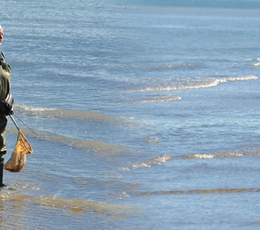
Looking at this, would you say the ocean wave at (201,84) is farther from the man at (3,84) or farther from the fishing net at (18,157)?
the man at (3,84)

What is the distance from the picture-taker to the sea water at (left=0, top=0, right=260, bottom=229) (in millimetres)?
6777

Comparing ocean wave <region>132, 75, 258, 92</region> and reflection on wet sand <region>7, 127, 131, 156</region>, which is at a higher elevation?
reflection on wet sand <region>7, 127, 131, 156</region>

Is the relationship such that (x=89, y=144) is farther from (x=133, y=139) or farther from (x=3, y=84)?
(x=3, y=84)

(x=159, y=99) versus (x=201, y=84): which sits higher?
(x=159, y=99)

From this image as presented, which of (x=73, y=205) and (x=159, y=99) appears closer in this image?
(x=73, y=205)

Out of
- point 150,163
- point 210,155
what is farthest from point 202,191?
point 210,155

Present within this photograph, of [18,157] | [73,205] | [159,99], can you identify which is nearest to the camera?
[73,205]

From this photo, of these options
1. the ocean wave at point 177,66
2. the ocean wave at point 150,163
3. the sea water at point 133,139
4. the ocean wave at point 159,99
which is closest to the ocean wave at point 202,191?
the sea water at point 133,139

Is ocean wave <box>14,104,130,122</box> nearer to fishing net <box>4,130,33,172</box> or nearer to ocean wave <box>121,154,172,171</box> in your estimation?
ocean wave <box>121,154,172,171</box>

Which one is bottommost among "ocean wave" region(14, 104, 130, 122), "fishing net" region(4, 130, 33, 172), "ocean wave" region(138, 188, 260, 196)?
"ocean wave" region(14, 104, 130, 122)

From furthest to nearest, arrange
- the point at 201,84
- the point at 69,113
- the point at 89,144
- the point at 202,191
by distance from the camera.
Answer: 1. the point at 201,84
2. the point at 69,113
3. the point at 89,144
4. the point at 202,191

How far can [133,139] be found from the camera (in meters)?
9.94

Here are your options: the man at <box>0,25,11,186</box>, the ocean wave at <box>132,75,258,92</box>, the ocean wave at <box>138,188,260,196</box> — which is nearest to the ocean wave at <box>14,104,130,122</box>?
the ocean wave at <box>132,75,258,92</box>

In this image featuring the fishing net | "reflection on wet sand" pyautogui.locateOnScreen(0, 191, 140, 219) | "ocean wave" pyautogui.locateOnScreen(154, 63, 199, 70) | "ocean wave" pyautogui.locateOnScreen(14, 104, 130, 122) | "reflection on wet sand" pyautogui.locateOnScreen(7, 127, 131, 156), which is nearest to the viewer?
"reflection on wet sand" pyautogui.locateOnScreen(0, 191, 140, 219)
